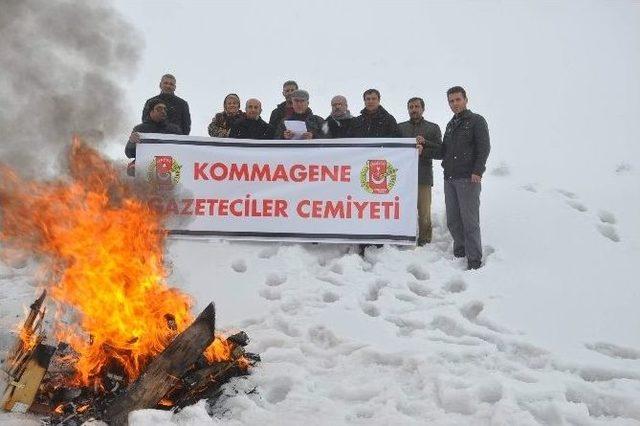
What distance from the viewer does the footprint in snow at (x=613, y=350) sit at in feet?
14.3

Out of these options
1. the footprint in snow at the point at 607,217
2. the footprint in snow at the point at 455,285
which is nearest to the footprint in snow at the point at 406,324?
the footprint in snow at the point at 455,285

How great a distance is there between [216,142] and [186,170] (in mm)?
505

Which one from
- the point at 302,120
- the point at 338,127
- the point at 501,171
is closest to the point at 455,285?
the point at 338,127

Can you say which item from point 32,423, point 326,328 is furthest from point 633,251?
point 32,423

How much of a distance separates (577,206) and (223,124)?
4.81 m

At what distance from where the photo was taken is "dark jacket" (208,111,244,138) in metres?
7.59

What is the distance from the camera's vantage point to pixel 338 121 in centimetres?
743

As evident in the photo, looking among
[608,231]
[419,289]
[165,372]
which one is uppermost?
[608,231]

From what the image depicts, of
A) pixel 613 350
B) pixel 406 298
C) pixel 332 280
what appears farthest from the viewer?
pixel 332 280

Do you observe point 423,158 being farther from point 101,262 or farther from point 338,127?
point 101,262

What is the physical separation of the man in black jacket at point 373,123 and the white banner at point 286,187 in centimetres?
26

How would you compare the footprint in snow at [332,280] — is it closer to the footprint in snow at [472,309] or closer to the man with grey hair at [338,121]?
the footprint in snow at [472,309]

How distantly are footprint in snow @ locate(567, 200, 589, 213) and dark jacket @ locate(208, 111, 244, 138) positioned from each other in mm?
4509

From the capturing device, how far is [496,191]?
8.44 metres
